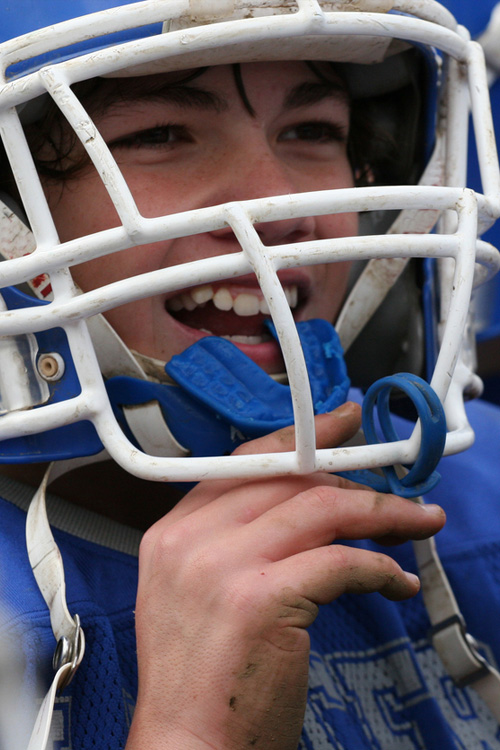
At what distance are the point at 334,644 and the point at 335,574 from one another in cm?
35

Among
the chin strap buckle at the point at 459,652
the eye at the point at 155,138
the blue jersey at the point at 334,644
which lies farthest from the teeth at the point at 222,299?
the chin strap buckle at the point at 459,652

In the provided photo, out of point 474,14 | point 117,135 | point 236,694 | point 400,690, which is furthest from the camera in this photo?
point 474,14

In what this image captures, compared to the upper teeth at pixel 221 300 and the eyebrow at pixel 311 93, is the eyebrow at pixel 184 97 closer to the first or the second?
the eyebrow at pixel 311 93

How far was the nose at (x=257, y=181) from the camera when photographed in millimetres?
874

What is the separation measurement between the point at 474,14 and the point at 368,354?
1.73ft

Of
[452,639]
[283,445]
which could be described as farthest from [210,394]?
[452,639]

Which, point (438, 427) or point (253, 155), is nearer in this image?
point (438, 427)

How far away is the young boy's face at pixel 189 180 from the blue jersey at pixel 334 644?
244 millimetres

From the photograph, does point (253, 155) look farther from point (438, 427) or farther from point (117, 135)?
point (438, 427)

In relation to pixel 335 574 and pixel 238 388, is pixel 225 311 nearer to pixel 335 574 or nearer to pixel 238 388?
pixel 238 388

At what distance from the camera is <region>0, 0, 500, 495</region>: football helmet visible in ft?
2.27

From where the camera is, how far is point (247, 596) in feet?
2.10

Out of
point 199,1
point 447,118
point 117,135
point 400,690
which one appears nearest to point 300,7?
point 199,1

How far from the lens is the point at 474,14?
3.75 feet
